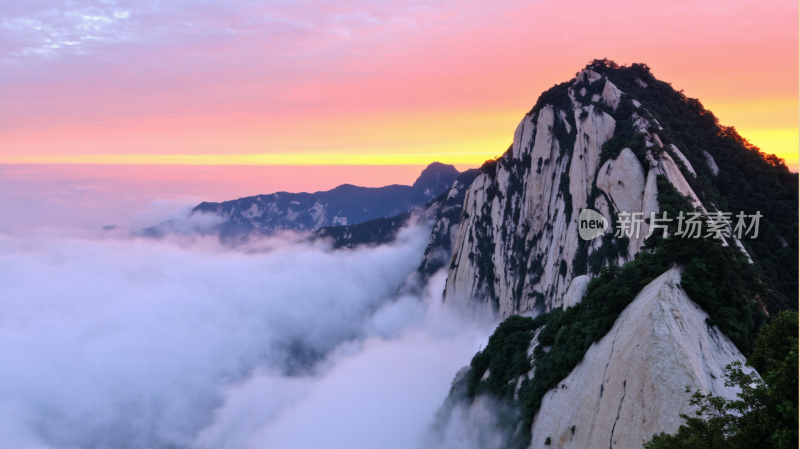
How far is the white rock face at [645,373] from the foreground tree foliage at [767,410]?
22.7ft

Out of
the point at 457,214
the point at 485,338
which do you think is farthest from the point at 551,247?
the point at 457,214

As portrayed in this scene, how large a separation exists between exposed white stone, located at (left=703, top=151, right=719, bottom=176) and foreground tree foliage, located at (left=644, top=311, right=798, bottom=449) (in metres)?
57.1

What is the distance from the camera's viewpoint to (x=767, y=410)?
1516cm

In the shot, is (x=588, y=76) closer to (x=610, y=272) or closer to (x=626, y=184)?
(x=626, y=184)

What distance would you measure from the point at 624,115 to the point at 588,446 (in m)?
55.1

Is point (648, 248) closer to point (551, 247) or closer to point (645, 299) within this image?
point (645, 299)

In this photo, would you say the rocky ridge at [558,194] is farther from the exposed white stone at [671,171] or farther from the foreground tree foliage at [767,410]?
the foreground tree foliage at [767,410]

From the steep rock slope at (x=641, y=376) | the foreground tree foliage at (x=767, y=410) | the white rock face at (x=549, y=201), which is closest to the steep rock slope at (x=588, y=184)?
the white rock face at (x=549, y=201)

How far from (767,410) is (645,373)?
10960mm

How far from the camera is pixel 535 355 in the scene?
41.7 metres

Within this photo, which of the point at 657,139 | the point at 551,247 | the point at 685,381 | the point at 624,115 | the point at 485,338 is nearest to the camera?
the point at 685,381

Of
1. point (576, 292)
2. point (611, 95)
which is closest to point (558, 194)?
point (611, 95)

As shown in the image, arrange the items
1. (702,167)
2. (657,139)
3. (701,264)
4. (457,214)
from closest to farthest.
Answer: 1. (701,264)
2. (657,139)
3. (702,167)
4. (457,214)

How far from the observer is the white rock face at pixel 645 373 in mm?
24344
